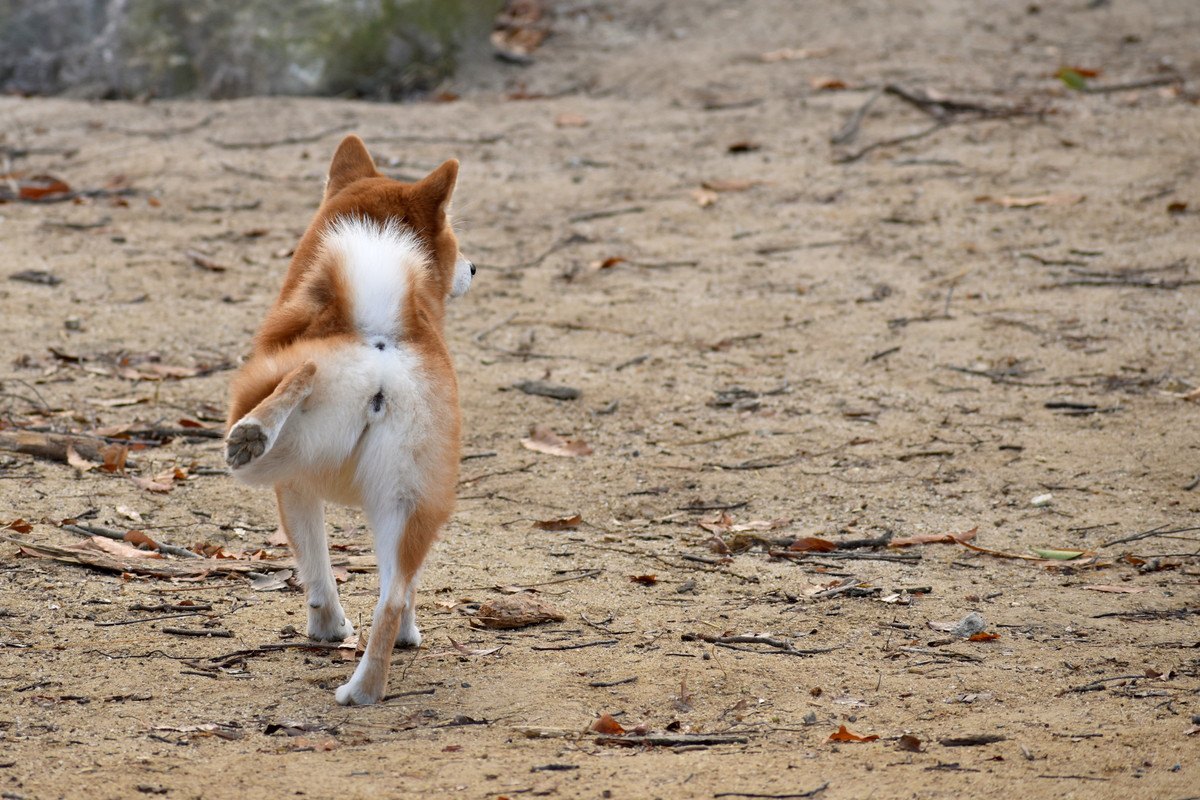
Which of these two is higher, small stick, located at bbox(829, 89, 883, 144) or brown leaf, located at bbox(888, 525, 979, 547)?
small stick, located at bbox(829, 89, 883, 144)

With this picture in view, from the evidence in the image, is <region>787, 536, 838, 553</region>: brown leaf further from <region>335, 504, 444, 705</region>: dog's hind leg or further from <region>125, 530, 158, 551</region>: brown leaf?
<region>125, 530, 158, 551</region>: brown leaf

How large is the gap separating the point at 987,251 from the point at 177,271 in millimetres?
4929

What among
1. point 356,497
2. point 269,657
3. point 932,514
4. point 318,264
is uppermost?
point 318,264

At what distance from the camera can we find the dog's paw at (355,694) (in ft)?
12.3

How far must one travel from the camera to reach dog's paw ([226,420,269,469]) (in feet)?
11.2

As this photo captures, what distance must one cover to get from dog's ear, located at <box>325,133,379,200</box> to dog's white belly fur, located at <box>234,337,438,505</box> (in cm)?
121

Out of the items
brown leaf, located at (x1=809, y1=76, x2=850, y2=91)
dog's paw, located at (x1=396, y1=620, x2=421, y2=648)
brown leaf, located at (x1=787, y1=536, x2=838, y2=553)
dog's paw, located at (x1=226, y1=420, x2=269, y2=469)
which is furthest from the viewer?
brown leaf, located at (x1=809, y1=76, x2=850, y2=91)

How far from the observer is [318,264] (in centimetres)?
405

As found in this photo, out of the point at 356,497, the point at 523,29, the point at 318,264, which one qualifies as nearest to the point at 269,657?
the point at 356,497

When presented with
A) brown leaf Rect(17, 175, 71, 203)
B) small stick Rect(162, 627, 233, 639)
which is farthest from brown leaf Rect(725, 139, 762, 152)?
small stick Rect(162, 627, 233, 639)

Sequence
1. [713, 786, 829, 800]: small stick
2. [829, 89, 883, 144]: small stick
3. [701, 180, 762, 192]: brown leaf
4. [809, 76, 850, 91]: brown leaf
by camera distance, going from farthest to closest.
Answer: [809, 76, 850, 91]: brown leaf, [829, 89, 883, 144]: small stick, [701, 180, 762, 192]: brown leaf, [713, 786, 829, 800]: small stick

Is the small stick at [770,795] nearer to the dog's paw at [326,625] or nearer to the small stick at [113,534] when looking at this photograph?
the dog's paw at [326,625]

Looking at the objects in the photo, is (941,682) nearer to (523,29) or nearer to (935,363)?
(935,363)

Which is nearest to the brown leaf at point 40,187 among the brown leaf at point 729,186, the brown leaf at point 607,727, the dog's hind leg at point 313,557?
the brown leaf at point 729,186
